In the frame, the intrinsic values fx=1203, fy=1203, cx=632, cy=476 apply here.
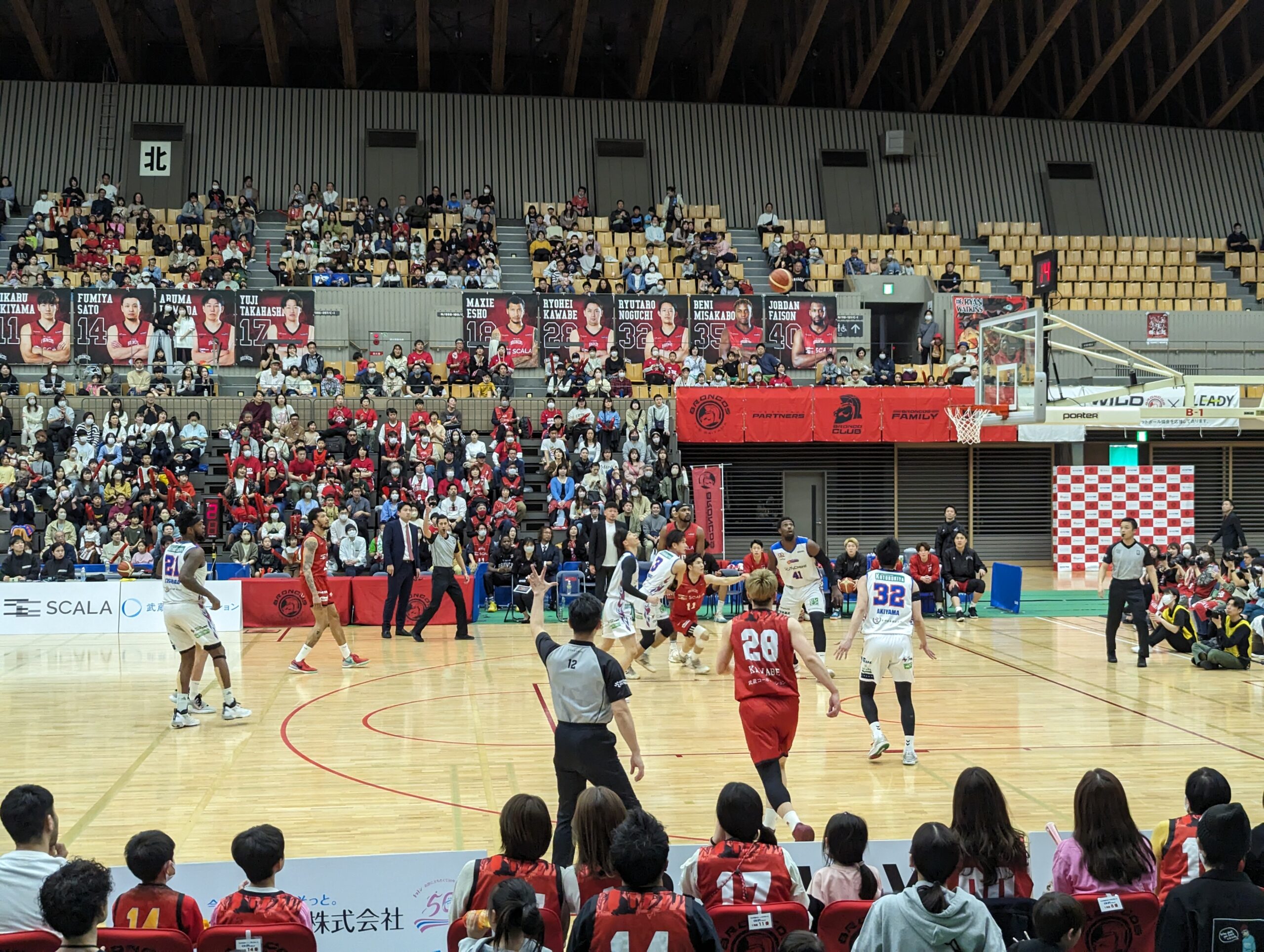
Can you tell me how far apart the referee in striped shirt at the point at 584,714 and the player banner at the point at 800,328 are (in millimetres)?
22532

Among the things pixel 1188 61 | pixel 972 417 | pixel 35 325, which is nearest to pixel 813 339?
pixel 972 417

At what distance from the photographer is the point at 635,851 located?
4.25 meters

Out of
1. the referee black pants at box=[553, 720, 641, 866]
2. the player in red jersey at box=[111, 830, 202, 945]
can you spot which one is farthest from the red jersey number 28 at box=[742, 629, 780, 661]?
the player in red jersey at box=[111, 830, 202, 945]

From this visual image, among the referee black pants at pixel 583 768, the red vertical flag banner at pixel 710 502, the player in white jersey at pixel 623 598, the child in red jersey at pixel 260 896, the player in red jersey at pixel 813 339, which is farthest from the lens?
the player in red jersey at pixel 813 339

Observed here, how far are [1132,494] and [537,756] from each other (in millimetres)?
21533

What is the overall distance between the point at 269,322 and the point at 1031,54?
2171 centimetres

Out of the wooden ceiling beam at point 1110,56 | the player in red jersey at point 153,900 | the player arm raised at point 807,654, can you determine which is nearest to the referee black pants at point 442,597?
the player arm raised at point 807,654

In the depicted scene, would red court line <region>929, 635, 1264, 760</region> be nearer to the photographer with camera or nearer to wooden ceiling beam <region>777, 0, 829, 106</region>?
the photographer with camera

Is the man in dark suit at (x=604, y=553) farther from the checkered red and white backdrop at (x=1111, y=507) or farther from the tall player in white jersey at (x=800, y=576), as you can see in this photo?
the checkered red and white backdrop at (x=1111, y=507)

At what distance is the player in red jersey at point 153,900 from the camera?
459 centimetres

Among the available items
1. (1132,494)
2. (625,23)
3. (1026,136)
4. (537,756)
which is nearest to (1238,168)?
(1026,136)

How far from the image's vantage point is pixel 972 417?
21.2m

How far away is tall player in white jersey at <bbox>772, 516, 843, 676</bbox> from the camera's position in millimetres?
14258

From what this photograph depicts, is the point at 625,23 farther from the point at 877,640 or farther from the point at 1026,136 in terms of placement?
the point at 877,640
